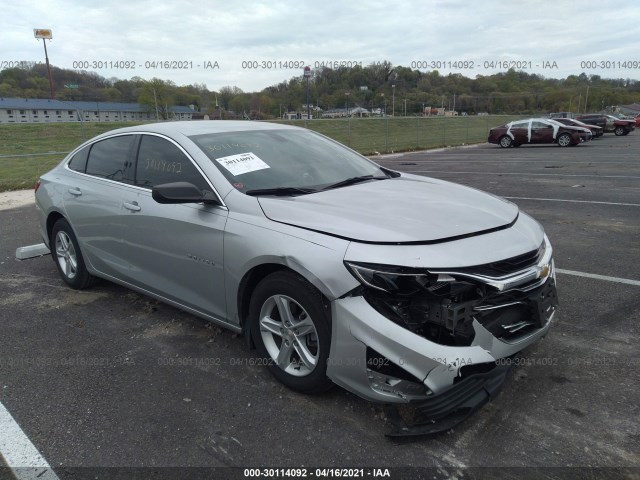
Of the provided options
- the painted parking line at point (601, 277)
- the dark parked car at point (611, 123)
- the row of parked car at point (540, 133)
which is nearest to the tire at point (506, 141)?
the row of parked car at point (540, 133)

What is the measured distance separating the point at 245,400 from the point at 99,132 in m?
23.9

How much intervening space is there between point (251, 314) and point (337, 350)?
29.4 inches

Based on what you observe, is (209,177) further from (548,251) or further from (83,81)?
(83,81)

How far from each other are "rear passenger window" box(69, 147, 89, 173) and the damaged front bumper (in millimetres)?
3397

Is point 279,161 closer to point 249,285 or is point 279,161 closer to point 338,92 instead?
point 249,285

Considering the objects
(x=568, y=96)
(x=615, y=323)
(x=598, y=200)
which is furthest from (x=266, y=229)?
(x=568, y=96)

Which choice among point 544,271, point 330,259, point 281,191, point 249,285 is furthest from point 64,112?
point 544,271

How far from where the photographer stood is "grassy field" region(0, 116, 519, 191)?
16.3 m

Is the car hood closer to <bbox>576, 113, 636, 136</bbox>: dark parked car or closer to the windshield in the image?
the windshield

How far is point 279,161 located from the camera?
3.60m

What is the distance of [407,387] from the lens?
237cm

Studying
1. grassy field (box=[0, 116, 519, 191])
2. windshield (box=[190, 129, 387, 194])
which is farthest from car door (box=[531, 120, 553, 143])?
windshield (box=[190, 129, 387, 194])

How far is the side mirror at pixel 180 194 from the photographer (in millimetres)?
3043

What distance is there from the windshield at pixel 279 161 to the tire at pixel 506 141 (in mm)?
23106
